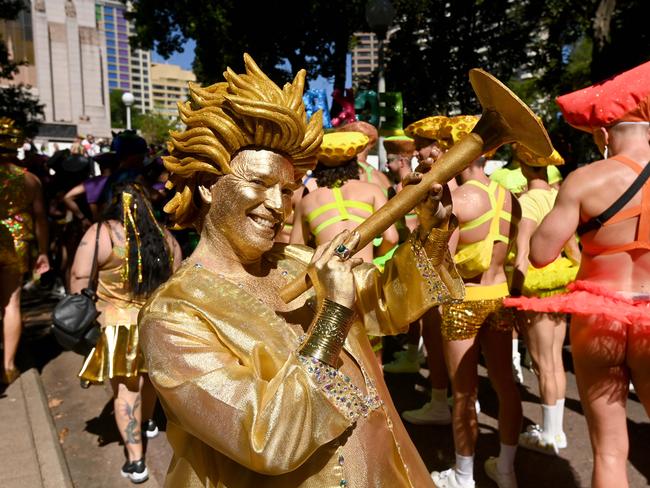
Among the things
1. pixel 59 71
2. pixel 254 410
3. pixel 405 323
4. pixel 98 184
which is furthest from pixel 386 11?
pixel 59 71

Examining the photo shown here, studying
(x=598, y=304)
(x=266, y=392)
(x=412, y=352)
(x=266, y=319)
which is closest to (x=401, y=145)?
(x=412, y=352)

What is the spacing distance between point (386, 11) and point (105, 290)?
696 centimetres

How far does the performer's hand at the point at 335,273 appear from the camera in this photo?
1553mm

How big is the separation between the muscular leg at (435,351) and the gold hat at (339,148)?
5.10 feet

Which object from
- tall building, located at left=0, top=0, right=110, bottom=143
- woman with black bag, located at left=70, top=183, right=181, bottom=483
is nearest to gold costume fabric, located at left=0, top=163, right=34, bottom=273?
woman with black bag, located at left=70, top=183, right=181, bottom=483

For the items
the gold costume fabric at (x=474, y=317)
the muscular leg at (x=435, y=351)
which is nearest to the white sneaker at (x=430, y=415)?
the muscular leg at (x=435, y=351)

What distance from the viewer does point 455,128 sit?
10.9 ft

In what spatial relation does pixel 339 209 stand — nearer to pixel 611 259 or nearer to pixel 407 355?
pixel 611 259

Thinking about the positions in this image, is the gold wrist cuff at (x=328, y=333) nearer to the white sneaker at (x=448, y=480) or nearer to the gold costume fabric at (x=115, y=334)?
the white sneaker at (x=448, y=480)

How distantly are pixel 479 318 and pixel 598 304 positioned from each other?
3.26ft

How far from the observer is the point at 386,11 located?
29.8 feet

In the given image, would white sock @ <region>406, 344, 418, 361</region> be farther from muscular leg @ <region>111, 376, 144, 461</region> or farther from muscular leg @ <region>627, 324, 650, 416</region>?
muscular leg @ <region>627, 324, 650, 416</region>

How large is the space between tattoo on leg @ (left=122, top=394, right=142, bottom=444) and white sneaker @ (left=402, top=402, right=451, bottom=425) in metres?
2.20

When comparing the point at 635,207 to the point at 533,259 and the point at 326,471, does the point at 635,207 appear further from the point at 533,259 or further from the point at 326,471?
the point at 326,471
